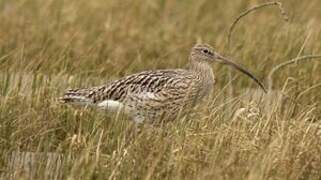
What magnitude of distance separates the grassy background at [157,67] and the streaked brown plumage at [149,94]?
0.72ft

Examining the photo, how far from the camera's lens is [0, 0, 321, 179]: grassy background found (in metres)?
6.51

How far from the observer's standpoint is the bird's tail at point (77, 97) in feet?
26.6

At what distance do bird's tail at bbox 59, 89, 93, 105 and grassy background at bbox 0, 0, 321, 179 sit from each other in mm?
104

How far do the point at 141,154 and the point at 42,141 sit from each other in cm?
79

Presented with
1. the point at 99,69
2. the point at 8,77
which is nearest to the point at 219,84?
the point at 99,69

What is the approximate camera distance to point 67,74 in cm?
927

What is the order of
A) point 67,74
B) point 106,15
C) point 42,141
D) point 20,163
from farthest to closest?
1. point 106,15
2. point 67,74
3. point 42,141
4. point 20,163

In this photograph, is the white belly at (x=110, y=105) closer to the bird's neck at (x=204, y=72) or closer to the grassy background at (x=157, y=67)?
the grassy background at (x=157, y=67)

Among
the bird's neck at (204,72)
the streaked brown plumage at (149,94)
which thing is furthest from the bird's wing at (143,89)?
the bird's neck at (204,72)

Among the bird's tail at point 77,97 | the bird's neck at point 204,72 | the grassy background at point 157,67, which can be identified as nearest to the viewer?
the grassy background at point 157,67

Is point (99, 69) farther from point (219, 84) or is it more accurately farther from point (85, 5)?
point (85, 5)

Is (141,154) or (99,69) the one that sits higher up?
(99,69)

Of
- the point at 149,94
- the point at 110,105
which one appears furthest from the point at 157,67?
the point at 110,105

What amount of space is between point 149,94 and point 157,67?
2.16 meters
